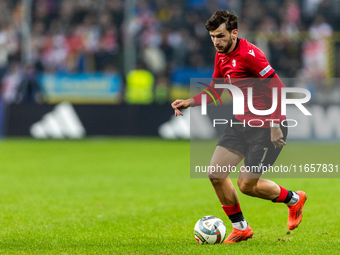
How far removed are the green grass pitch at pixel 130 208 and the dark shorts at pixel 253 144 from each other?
778mm

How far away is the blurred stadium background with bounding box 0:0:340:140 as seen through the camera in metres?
17.0

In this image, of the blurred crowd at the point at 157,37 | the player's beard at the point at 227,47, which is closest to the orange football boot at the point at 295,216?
the player's beard at the point at 227,47

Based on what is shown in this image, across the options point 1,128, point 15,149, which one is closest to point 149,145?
point 15,149

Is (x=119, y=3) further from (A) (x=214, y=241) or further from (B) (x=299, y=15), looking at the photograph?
(A) (x=214, y=241)

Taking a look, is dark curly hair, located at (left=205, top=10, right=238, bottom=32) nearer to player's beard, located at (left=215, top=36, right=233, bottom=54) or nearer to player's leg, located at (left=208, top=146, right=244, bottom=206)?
player's beard, located at (left=215, top=36, right=233, bottom=54)

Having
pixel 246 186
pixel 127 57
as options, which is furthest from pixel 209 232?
pixel 127 57

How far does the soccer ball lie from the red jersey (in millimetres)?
1067

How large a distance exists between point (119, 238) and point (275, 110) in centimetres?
199

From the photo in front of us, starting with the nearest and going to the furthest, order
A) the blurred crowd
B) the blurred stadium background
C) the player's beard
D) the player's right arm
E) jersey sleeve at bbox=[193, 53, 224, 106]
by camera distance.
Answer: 1. the player's beard
2. the player's right arm
3. jersey sleeve at bbox=[193, 53, 224, 106]
4. the blurred stadium background
5. the blurred crowd

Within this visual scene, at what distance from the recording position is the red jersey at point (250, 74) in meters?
5.08

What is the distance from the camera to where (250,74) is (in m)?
5.23

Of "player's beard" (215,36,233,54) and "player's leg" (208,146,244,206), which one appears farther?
"player's leg" (208,146,244,206)

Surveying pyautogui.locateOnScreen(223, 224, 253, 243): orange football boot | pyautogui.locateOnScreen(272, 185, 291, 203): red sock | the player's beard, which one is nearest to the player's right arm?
the player's beard

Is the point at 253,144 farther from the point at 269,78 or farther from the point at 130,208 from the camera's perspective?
the point at 130,208
